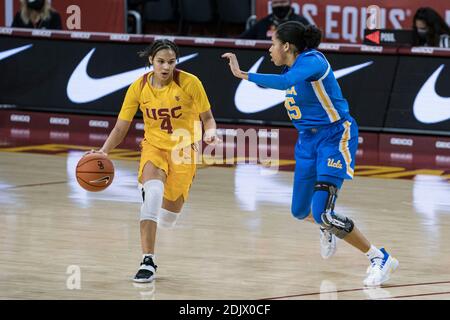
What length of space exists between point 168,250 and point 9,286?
1.97m

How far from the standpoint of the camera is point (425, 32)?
17609 millimetres

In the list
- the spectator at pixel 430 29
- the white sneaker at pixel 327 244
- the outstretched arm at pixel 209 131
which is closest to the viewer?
the outstretched arm at pixel 209 131

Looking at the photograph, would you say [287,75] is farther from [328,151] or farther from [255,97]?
[255,97]

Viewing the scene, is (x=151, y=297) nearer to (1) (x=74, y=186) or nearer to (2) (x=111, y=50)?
(1) (x=74, y=186)

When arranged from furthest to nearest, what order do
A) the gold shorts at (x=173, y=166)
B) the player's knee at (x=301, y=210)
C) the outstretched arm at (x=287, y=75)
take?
1. the player's knee at (x=301, y=210)
2. the gold shorts at (x=173, y=166)
3. the outstretched arm at (x=287, y=75)

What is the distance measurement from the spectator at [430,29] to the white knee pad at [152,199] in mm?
8675

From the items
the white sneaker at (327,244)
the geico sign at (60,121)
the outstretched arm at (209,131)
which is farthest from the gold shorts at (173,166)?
the geico sign at (60,121)

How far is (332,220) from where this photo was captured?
9.51 m

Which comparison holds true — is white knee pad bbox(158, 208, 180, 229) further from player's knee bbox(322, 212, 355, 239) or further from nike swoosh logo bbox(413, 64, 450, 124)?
nike swoosh logo bbox(413, 64, 450, 124)

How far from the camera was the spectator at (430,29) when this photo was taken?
17562 millimetres

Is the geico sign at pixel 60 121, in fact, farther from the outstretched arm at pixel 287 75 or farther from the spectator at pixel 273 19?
the outstretched arm at pixel 287 75

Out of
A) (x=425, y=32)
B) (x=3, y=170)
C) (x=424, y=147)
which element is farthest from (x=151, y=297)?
(x=425, y=32)

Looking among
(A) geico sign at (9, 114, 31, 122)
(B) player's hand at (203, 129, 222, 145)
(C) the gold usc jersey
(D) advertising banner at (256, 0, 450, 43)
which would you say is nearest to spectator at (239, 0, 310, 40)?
(D) advertising banner at (256, 0, 450, 43)

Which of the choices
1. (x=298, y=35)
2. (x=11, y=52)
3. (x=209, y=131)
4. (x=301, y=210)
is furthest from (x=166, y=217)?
(x=11, y=52)
